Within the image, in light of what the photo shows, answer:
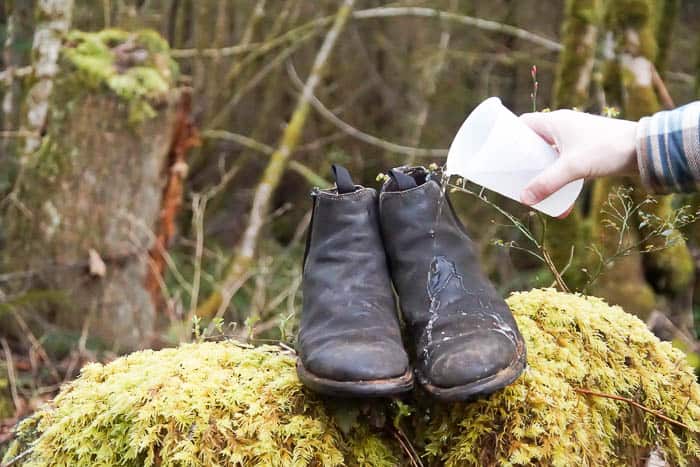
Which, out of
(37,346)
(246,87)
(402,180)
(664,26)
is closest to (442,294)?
(402,180)

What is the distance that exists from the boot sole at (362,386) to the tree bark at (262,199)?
139 inches

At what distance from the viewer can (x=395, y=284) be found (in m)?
1.73

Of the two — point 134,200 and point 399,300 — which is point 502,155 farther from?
point 134,200

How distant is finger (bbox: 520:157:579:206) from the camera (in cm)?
151

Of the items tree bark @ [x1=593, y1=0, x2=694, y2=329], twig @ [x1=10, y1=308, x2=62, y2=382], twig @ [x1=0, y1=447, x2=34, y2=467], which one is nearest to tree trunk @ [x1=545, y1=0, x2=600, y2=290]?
tree bark @ [x1=593, y1=0, x2=694, y2=329]

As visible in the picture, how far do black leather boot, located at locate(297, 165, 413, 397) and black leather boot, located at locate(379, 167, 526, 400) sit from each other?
52 millimetres

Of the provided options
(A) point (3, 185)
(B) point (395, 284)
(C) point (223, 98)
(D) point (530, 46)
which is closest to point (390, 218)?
(B) point (395, 284)

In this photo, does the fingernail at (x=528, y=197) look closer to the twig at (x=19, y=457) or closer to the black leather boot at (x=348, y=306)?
the black leather boot at (x=348, y=306)

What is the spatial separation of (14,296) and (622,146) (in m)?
4.14

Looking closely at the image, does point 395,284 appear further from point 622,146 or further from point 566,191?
point 622,146

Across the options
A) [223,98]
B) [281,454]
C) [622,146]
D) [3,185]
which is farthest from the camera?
[223,98]

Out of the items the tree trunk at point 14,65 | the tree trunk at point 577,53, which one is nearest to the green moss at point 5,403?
the tree trunk at point 14,65

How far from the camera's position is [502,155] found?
164cm

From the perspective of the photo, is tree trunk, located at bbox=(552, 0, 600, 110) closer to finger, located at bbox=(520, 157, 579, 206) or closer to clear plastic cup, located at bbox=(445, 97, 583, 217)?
clear plastic cup, located at bbox=(445, 97, 583, 217)
